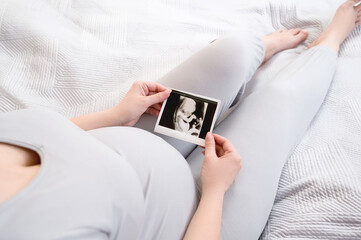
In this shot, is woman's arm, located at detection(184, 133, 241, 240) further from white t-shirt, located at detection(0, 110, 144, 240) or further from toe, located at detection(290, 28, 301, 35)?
toe, located at detection(290, 28, 301, 35)

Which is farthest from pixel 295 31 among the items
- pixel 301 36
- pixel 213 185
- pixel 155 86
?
pixel 213 185

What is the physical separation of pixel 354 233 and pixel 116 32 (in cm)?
99

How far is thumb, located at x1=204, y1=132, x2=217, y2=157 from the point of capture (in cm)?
65

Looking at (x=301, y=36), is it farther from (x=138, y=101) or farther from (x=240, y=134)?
(x=138, y=101)

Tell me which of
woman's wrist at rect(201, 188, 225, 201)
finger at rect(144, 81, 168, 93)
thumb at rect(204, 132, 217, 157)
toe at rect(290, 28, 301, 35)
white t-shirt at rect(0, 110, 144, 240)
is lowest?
woman's wrist at rect(201, 188, 225, 201)

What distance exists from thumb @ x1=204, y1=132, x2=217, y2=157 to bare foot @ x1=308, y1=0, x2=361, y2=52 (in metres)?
0.65

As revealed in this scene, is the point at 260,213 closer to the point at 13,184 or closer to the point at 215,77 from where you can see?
the point at 215,77

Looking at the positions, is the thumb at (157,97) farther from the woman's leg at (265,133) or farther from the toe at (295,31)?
the toe at (295,31)

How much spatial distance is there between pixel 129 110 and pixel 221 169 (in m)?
0.30

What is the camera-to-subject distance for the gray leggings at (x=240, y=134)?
0.56 meters

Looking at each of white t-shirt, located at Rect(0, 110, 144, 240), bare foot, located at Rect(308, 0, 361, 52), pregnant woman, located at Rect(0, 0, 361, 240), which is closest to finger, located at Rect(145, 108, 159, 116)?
pregnant woman, located at Rect(0, 0, 361, 240)

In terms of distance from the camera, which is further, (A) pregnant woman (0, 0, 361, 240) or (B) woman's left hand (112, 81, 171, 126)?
(B) woman's left hand (112, 81, 171, 126)

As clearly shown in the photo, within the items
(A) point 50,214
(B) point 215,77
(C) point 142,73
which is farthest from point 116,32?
(A) point 50,214

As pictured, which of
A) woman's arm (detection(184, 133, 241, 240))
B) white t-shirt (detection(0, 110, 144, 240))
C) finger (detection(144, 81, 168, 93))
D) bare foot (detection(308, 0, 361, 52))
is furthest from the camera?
bare foot (detection(308, 0, 361, 52))
